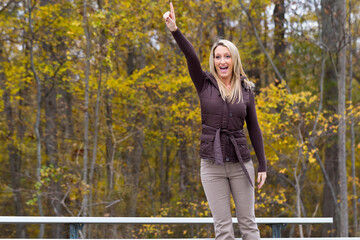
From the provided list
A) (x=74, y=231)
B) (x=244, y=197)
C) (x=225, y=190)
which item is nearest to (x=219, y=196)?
(x=225, y=190)

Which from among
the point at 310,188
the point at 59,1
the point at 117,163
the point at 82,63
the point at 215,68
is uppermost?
the point at 59,1

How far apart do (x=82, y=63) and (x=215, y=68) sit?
9353 mm

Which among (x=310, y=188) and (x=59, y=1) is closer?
(x=59, y=1)

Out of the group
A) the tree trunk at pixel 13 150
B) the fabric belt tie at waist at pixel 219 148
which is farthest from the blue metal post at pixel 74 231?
the tree trunk at pixel 13 150

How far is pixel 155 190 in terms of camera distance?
1391 centimetres

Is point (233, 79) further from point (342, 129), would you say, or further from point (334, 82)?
point (334, 82)

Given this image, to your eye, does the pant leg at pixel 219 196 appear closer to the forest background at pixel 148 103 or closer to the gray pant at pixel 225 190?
→ the gray pant at pixel 225 190

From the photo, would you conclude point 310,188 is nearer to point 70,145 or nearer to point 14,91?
point 70,145

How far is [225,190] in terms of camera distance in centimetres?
255

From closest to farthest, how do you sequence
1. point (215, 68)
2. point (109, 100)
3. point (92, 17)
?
point (215, 68), point (92, 17), point (109, 100)

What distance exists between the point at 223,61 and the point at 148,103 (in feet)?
30.7

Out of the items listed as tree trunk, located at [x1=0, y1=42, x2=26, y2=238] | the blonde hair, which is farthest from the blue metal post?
tree trunk, located at [x1=0, y1=42, x2=26, y2=238]

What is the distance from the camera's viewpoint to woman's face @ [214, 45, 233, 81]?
8.63 feet

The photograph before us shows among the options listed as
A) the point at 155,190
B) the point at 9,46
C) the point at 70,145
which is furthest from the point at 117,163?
the point at 9,46
